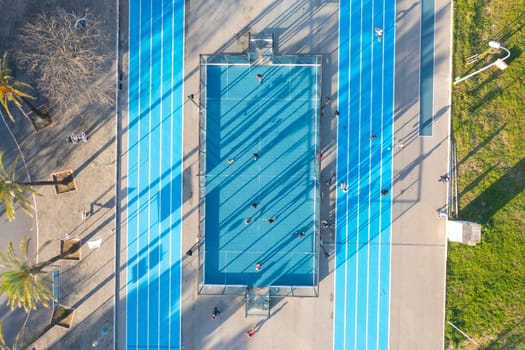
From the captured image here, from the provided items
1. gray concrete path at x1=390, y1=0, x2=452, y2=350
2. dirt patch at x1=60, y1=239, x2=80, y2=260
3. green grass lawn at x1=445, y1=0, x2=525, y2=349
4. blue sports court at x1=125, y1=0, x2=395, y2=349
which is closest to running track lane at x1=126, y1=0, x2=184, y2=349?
blue sports court at x1=125, y1=0, x2=395, y2=349

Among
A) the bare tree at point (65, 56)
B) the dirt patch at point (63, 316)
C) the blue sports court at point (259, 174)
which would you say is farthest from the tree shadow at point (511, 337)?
the bare tree at point (65, 56)

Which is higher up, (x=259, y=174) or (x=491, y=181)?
(x=259, y=174)

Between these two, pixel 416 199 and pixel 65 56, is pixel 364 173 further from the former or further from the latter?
pixel 65 56

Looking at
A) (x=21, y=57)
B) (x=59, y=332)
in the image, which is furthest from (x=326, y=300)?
(x=21, y=57)

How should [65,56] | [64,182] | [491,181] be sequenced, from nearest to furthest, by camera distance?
[65,56]
[491,181]
[64,182]

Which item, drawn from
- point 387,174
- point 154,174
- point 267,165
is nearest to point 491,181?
point 387,174

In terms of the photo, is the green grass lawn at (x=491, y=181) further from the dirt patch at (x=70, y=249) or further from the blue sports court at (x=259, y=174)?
the dirt patch at (x=70, y=249)

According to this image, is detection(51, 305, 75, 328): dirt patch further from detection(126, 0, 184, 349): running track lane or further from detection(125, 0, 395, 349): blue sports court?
detection(125, 0, 395, 349): blue sports court
